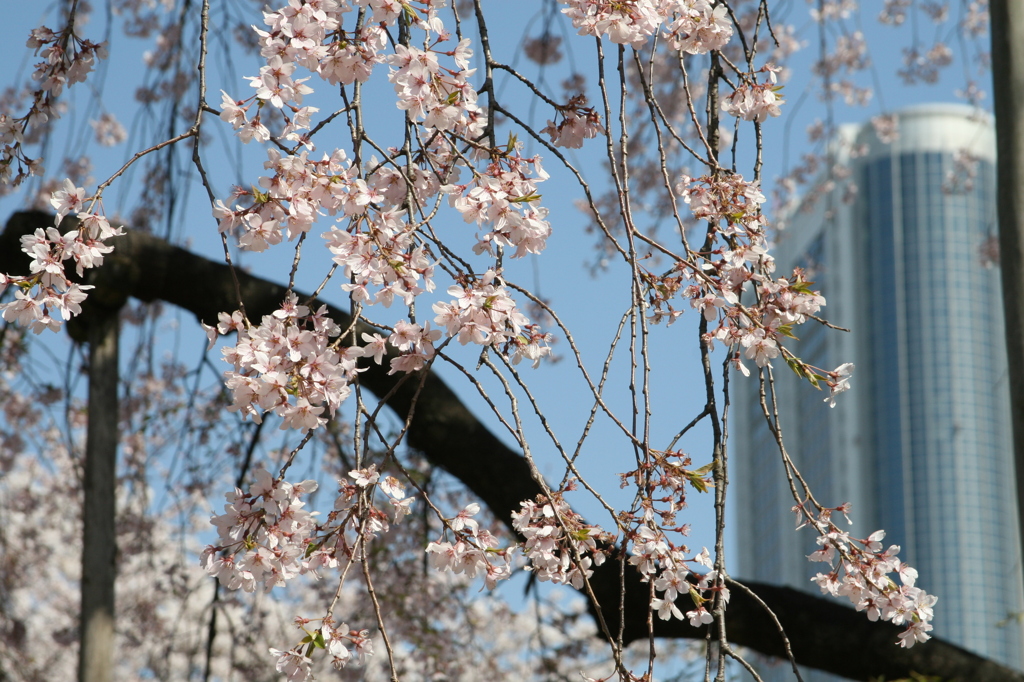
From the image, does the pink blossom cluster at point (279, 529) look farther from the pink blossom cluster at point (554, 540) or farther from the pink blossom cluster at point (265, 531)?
the pink blossom cluster at point (554, 540)

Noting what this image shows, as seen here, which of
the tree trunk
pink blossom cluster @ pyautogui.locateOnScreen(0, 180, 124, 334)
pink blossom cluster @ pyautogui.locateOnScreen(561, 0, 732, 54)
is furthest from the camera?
the tree trunk

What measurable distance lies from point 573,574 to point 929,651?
1.67m

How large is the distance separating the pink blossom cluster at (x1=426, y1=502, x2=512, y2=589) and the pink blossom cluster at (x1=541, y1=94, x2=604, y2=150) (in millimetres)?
475

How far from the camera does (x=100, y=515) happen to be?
2.45 metres

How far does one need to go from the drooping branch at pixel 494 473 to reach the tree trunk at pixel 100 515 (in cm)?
17

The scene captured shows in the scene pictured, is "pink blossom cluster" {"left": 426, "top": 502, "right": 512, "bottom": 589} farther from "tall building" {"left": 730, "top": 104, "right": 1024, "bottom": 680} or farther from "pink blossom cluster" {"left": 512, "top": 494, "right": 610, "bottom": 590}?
"tall building" {"left": 730, "top": 104, "right": 1024, "bottom": 680}

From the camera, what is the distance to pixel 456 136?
1.20 meters

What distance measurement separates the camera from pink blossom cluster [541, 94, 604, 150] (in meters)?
1.31

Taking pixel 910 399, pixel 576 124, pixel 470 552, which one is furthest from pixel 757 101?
pixel 910 399

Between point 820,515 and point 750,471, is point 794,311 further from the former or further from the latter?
point 750,471

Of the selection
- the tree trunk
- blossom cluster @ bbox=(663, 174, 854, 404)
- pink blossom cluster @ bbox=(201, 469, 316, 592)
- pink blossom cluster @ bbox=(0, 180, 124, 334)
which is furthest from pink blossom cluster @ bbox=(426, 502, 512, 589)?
the tree trunk

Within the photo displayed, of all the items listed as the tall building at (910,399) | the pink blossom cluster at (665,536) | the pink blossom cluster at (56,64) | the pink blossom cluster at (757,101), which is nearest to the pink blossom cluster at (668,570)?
the pink blossom cluster at (665,536)

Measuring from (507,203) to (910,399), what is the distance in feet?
158

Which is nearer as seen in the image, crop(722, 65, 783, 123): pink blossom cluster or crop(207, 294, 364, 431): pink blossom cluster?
crop(207, 294, 364, 431): pink blossom cluster
